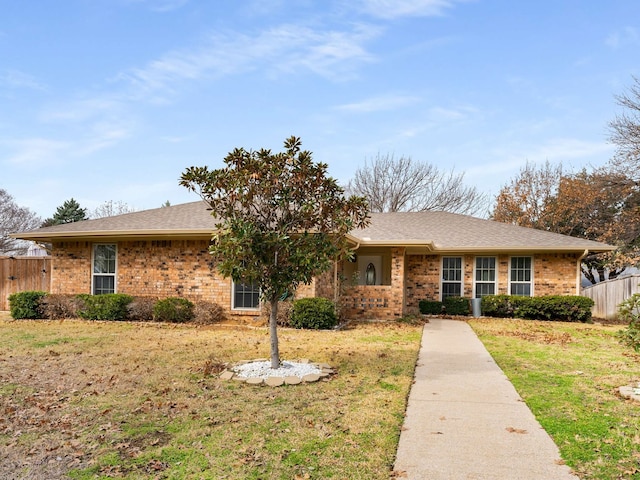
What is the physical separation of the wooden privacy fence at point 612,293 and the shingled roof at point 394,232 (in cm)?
137

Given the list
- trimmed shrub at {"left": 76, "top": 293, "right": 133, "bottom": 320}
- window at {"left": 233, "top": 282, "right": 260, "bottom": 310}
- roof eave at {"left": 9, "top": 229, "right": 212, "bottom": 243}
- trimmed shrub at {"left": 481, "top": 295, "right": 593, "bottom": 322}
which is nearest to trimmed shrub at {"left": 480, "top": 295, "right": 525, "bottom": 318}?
trimmed shrub at {"left": 481, "top": 295, "right": 593, "bottom": 322}

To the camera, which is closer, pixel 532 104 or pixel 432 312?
pixel 532 104

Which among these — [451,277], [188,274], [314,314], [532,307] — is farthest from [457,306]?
[188,274]

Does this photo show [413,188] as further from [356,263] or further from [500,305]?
[500,305]

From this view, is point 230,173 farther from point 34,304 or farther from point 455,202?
point 455,202

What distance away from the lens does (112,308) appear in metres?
13.9

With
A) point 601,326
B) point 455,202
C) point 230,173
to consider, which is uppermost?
point 455,202

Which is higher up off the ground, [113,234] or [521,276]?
[113,234]

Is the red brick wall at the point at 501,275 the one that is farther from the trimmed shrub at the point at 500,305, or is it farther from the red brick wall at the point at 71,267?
the red brick wall at the point at 71,267

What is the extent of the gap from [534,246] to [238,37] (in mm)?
11236

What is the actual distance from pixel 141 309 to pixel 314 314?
15.9 ft

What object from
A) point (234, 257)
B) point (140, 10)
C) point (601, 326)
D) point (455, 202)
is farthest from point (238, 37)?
point (455, 202)

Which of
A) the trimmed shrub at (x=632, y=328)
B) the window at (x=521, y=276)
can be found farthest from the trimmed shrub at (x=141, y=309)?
the window at (x=521, y=276)

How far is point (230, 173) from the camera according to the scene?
7039 millimetres
